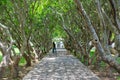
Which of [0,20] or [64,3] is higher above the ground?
[64,3]

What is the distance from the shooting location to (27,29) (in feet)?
60.5

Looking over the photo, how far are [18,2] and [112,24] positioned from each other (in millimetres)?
8460

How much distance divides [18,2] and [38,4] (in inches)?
130

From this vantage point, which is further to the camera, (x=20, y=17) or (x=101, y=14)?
(x=20, y=17)

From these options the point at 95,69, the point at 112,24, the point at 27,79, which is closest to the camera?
the point at 112,24

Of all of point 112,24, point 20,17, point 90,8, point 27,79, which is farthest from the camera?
point 90,8

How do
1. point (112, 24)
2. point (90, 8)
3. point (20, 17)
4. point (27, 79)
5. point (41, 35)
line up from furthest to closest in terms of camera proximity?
point (41, 35) → point (90, 8) → point (20, 17) → point (27, 79) → point (112, 24)

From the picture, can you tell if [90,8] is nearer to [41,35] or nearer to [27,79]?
[27,79]

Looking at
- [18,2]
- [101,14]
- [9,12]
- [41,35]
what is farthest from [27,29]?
[41,35]

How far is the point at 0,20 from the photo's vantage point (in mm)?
18438

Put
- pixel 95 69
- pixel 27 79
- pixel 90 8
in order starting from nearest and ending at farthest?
pixel 27 79, pixel 90 8, pixel 95 69

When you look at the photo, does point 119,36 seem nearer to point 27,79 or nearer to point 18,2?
point 27,79

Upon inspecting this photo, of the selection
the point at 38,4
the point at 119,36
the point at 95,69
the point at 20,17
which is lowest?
the point at 95,69

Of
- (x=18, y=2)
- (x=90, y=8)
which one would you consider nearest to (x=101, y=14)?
(x=18, y=2)
